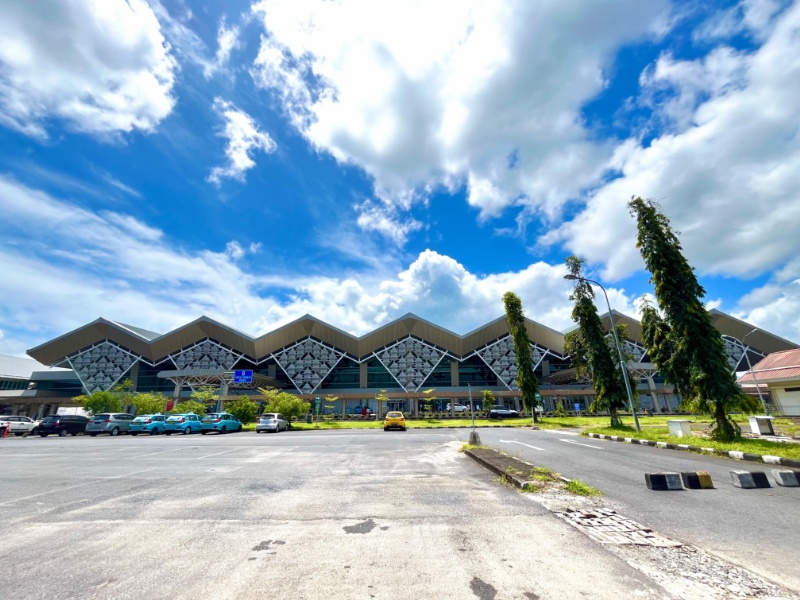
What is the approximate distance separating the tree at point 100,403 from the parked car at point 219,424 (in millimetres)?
20559

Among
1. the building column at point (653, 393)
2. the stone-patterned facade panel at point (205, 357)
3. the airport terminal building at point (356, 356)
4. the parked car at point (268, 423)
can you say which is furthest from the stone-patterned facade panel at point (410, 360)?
the building column at point (653, 393)

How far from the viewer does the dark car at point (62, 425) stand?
30.3m

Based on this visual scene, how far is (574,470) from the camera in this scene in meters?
9.85

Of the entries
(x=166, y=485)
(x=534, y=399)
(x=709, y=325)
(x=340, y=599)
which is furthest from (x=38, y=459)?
(x=534, y=399)

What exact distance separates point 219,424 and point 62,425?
13.0m

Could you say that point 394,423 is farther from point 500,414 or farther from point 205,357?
point 205,357

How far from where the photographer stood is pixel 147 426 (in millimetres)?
30203

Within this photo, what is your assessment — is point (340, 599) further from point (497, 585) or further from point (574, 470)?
point (574, 470)

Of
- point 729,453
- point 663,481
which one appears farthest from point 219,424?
point 729,453

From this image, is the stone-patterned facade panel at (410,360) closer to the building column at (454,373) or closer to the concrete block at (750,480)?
the building column at (454,373)

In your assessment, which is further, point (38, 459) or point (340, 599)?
point (38, 459)

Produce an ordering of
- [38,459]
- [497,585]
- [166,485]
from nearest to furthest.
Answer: [497,585] < [166,485] < [38,459]

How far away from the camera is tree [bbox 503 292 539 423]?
127 ft

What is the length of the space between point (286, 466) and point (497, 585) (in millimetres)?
9111
